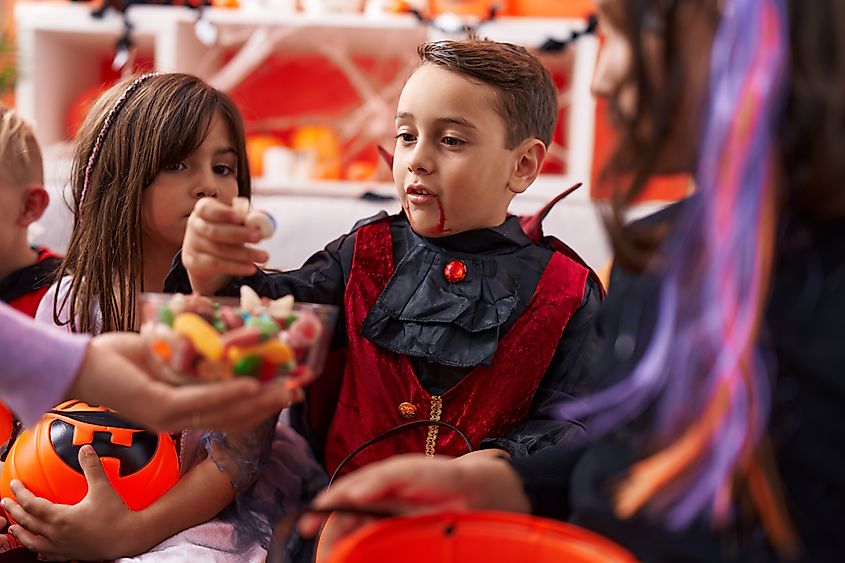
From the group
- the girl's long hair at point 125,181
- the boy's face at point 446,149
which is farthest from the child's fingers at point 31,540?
the boy's face at point 446,149

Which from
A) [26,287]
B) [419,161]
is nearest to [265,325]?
[419,161]

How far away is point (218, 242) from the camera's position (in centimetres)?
89

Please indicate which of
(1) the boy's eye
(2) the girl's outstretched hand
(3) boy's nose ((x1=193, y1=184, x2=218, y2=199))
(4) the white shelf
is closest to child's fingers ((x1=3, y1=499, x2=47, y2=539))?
(2) the girl's outstretched hand

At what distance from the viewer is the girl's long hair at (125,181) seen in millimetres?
1240

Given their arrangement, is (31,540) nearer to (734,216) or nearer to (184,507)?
(184,507)

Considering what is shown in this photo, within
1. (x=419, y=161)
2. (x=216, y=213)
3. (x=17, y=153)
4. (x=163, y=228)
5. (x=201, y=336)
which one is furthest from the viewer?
(x=17, y=153)

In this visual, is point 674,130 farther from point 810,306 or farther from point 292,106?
point 292,106

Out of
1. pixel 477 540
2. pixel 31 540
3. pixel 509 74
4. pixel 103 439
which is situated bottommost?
pixel 31 540

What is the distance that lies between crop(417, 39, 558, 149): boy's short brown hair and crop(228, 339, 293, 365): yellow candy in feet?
1.89

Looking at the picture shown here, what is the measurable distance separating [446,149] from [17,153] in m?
0.71

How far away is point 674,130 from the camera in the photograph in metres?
0.68

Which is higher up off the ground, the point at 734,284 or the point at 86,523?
the point at 734,284

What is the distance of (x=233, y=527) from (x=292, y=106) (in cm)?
198

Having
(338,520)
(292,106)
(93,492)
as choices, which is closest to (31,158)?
(93,492)
